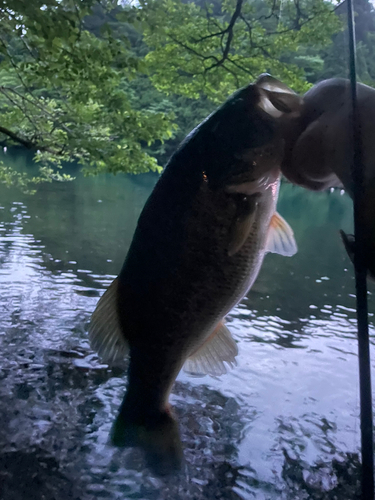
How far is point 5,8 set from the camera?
8.44ft

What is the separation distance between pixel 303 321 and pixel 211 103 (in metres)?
2.37

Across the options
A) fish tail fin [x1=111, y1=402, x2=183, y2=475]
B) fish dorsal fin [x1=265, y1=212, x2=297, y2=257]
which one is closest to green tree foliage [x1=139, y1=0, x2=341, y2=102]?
fish dorsal fin [x1=265, y1=212, x2=297, y2=257]

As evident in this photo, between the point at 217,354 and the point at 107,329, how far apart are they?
10.9 inches

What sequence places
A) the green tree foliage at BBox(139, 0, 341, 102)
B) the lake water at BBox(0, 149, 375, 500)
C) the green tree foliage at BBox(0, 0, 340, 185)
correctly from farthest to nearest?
the green tree foliage at BBox(139, 0, 341, 102) → the green tree foliage at BBox(0, 0, 340, 185) → the lake water at BBox(0, 149, 375, 500)

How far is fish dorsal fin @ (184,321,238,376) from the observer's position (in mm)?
1044

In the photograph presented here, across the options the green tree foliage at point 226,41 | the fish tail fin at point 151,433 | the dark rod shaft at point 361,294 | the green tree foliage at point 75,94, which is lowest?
the fish tail fin at point 151,433

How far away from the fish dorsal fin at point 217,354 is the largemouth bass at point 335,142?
44 cm

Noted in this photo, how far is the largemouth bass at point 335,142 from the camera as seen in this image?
63cm

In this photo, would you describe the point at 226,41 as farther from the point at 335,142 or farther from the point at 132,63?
the point at 335,142

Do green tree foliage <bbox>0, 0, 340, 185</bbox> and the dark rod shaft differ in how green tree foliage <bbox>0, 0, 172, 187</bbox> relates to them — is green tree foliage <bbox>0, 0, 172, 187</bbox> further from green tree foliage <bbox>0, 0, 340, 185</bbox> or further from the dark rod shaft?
the dark rod shaft

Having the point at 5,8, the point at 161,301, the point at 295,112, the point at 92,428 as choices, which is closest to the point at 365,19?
the point at 295,112

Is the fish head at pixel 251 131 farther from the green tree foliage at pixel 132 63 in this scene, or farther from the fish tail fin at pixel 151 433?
the green tree foliage at pixel 132 63

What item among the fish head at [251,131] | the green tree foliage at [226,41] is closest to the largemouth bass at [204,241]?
the fish head at [251,131]

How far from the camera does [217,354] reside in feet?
3.46
